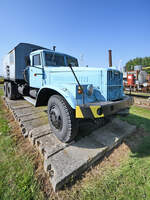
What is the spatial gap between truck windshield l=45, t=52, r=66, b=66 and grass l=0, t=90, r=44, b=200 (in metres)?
2.45

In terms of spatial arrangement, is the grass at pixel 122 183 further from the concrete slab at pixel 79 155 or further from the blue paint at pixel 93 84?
the blue paint at pixel 93 84

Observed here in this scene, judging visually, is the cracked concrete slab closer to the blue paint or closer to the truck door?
the blue paint

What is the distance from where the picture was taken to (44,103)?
3049 mm

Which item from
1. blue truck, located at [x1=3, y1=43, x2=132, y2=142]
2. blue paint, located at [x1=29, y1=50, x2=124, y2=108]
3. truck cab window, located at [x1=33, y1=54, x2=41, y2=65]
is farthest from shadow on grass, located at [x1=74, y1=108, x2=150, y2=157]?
truck cab window, located at [x1=33, y1=54, x2=41, y2=65]

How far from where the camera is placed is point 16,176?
1553 mm

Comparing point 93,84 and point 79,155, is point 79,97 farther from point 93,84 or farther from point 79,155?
point 79,155

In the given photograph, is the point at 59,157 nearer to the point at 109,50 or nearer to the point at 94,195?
the point at 94,195

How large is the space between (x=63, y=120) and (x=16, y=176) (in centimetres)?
107

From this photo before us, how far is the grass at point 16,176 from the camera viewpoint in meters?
1.33

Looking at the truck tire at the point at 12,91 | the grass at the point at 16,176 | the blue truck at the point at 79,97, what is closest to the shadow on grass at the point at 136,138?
the blue truck at the point at 79,97

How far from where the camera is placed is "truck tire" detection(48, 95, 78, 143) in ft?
6.65

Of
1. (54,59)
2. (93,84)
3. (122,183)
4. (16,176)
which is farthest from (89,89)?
(54,59)

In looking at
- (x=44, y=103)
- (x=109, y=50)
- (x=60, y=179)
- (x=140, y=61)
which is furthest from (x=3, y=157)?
(x=140, y=61)

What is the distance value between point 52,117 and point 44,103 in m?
0.80
